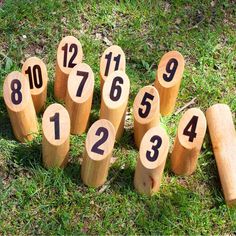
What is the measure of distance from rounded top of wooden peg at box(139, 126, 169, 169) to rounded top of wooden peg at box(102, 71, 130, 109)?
0.83ft

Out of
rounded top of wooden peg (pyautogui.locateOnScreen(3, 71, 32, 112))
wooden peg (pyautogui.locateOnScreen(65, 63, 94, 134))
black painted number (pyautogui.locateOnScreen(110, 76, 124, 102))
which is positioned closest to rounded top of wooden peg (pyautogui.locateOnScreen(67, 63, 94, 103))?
wooden peg (pyautogui.locateOnScreen(65, 63, 94, 134))

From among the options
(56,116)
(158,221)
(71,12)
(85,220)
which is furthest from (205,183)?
(71,12)

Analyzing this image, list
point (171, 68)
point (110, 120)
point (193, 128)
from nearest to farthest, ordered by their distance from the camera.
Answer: point (193, 128)
point (110, 120)
point (171, 68)

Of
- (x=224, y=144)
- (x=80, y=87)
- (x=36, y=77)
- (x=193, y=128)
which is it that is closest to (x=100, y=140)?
(x=80, y=87)

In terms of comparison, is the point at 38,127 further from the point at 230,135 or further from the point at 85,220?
the point at 230,135

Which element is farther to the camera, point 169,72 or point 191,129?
point 169,72

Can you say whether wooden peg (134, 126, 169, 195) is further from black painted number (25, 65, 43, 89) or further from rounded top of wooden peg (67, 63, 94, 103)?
black painted number (25, 65, 43, 89)

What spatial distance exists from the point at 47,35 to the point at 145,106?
95 centimetres

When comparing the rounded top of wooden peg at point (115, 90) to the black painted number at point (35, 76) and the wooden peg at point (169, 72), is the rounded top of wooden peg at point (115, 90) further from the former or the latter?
the black painted number at point (35, 76)

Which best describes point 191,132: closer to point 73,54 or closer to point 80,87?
point 80,87

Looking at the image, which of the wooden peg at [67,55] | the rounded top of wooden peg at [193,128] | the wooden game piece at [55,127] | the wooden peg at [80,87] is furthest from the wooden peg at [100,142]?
the wooden peg at [67,55]

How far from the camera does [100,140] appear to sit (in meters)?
2.57

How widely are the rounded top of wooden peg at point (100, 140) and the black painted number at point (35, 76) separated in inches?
18.3

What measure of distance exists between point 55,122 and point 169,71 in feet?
2.11
